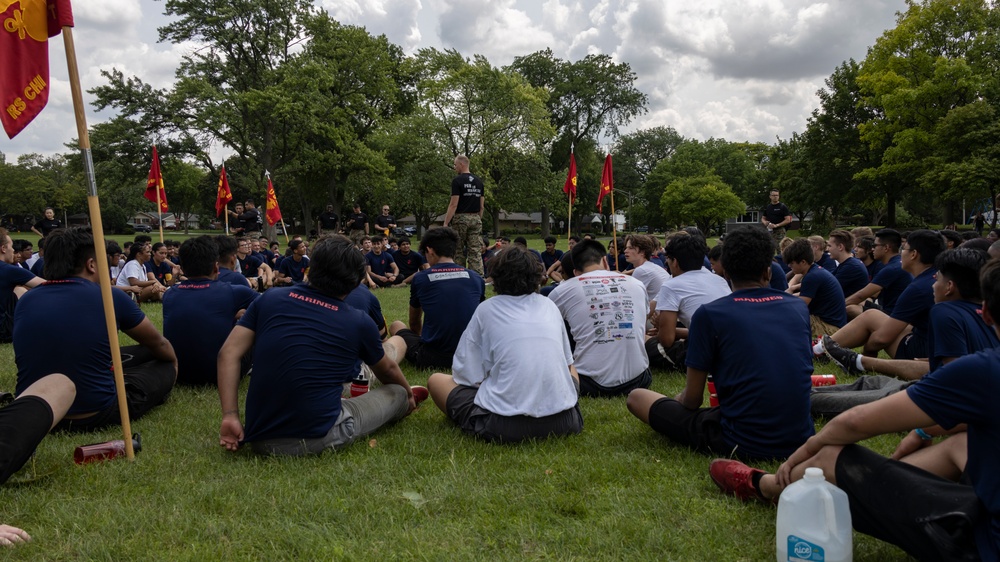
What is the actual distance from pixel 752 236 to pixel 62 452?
4733 millimetres

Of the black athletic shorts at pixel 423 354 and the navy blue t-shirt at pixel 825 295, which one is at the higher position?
the navy blue t-shirt at pixel 825 295

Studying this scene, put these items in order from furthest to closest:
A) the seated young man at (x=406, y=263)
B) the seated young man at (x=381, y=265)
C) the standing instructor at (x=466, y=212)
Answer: the seated young man at (x=406, y=263) < the seated young man at (x=381, y=265) < the standing instructor at (x=466, y=212)

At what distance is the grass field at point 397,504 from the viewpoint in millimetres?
3014

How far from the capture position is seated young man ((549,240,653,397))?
5.55 m

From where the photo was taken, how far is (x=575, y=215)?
73.3 meters

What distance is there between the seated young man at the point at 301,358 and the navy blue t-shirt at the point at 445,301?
2.41 m

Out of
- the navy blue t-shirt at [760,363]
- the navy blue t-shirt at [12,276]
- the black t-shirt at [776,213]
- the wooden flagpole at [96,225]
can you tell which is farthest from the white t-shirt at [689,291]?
the black t-shirt at [776,213]

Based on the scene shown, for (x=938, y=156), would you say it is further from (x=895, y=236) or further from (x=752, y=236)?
(x=752, y=236)

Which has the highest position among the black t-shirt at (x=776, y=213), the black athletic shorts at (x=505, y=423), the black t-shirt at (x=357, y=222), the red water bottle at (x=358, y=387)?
the black t-shirt at (x=357, y=222)

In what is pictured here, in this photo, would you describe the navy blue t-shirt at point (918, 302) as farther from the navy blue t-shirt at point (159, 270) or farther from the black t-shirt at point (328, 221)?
the black t-shirt at point (328, 221)

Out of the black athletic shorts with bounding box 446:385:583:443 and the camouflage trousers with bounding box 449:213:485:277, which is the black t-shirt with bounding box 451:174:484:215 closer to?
the camouflage trousers with bounding box 449:213:485:277

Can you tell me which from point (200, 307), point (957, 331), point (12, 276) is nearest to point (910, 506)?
point (957, 331)

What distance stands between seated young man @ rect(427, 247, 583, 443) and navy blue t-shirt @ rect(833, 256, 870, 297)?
590 centimetres

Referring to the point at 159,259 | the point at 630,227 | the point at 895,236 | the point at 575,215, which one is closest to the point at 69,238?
the point at 895,236
